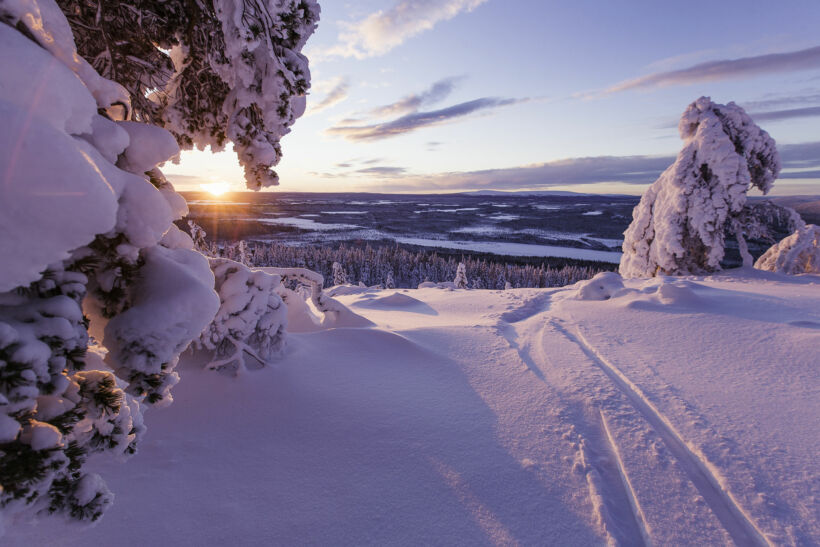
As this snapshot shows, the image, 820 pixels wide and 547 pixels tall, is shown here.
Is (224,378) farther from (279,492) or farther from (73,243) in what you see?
(73,243)

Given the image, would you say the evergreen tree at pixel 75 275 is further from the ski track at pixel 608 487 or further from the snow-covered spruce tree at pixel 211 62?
the ski track at pixel 608 487

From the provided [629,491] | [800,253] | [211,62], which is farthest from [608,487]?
[800,253]

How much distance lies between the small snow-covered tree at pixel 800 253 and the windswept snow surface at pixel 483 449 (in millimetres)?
11035

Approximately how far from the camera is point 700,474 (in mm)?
3363

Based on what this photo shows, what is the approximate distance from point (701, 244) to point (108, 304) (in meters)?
19.6

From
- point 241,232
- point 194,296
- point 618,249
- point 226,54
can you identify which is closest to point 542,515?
point 194,296

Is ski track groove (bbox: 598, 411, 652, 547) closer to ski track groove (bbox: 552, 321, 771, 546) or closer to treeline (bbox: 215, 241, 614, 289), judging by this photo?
ski track groove (bbox: 552, 321, 771, 546)

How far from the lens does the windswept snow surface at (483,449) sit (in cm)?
270

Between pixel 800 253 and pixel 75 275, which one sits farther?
pixel 800 253

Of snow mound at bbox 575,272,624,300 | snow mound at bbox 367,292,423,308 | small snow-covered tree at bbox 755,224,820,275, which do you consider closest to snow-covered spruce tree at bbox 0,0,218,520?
snow mound at bbox 367,292,423,308

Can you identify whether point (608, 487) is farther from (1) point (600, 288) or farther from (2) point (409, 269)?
(2) point (409, 269)

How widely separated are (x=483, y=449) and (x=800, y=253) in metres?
17.7

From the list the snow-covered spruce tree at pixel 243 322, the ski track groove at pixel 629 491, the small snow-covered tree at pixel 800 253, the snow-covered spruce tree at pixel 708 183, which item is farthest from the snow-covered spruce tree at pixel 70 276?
the small snow-covered tree at pixel 800 253

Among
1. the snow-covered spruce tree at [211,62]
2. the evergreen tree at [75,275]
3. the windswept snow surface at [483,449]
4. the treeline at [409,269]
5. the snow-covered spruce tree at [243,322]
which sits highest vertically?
the snow-covered spruce tree at [211,62]
